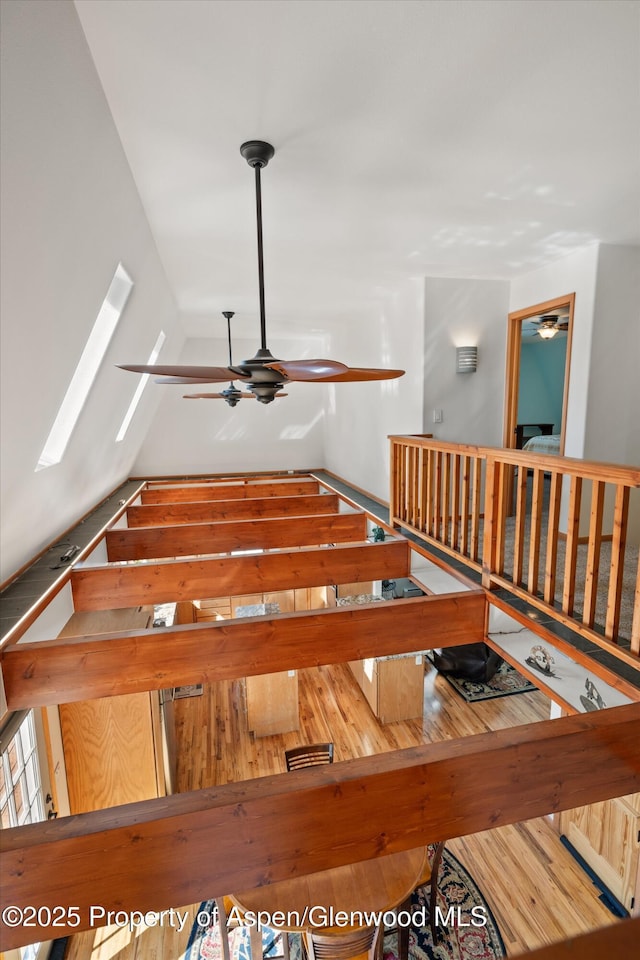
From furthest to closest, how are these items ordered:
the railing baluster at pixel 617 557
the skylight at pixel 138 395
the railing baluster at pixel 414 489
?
the skylight at pixel 138 395 < the railing baluster at pixel 414 489 < the railing baluster at pixel 617 557

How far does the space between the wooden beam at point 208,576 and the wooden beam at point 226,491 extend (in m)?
2.78

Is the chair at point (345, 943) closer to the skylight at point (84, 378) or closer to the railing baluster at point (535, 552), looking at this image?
the railing baluster at point (535, 552)

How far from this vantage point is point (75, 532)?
14.5 feet

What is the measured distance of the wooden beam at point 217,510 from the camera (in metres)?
5.21

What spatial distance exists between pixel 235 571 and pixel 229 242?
2.42 metres

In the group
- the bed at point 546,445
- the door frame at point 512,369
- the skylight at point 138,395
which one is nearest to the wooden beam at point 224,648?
the door frame at point 512,369

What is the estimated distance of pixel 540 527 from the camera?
2643mm

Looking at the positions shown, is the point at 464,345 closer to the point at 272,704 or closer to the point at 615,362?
the point at 615,362

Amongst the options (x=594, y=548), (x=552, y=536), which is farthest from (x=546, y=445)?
(x=594, y=548)

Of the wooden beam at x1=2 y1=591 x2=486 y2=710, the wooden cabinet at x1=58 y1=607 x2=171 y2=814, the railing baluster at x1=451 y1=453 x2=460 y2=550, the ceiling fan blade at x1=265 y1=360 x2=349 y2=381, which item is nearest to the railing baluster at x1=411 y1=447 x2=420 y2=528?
the railing baluster at x1=451 y1=453 x2=460 y2=550

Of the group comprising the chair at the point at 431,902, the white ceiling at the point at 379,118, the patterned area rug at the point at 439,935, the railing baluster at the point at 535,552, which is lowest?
the patterned area rug at the point at 439,935

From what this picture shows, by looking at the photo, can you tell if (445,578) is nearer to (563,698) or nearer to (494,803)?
(563,698)

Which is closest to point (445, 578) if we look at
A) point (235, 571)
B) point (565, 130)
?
point (235, 571)

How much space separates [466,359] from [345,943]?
4.40 meters
